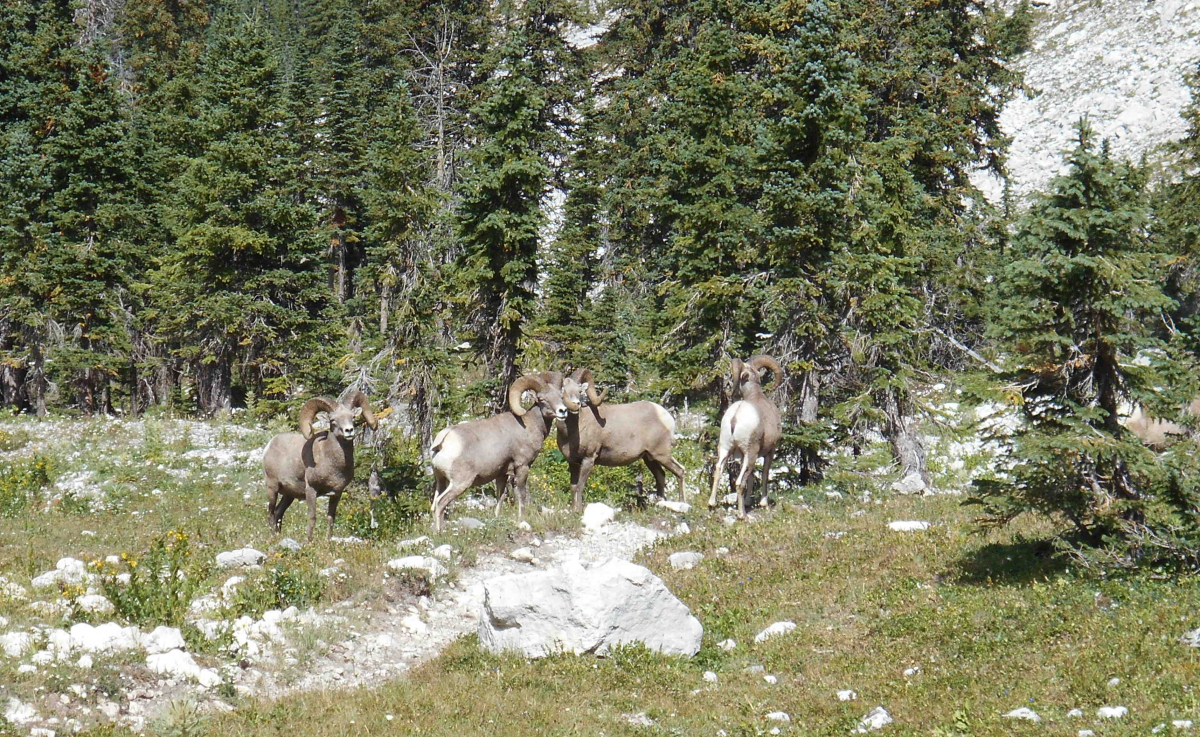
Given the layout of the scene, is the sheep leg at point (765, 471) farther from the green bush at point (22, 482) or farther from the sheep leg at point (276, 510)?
the green bush at point (22, 482)

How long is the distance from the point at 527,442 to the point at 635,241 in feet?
90.6

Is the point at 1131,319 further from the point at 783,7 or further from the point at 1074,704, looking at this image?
the point at 783,7

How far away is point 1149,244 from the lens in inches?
436

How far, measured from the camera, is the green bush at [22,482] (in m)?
19.4

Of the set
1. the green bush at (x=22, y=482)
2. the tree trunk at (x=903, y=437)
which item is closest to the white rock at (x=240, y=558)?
the green bush at (x=22, y=482)

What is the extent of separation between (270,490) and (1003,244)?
2696cm

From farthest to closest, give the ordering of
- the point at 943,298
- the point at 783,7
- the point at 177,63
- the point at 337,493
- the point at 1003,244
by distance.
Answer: the point at 177,63 → the point at 1003,244 → the point at 943,298 → the point at 783,7 → the point at 337,493

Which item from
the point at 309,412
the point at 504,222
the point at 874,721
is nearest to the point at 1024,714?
Result: the point at 874,721

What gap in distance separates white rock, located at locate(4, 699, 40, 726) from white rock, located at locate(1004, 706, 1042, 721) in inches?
284

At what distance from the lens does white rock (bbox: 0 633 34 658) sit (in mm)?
8688

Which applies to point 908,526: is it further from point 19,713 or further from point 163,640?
point 19,713

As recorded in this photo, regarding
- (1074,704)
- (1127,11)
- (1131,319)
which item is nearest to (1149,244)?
(1131,319)

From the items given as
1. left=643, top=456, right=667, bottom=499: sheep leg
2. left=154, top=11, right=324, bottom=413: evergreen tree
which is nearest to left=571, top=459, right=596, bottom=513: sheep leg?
left=643, top=456, right=667, bottom=499: sheep leg

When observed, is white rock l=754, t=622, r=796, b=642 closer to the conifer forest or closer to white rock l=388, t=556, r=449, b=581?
the conifer forest
